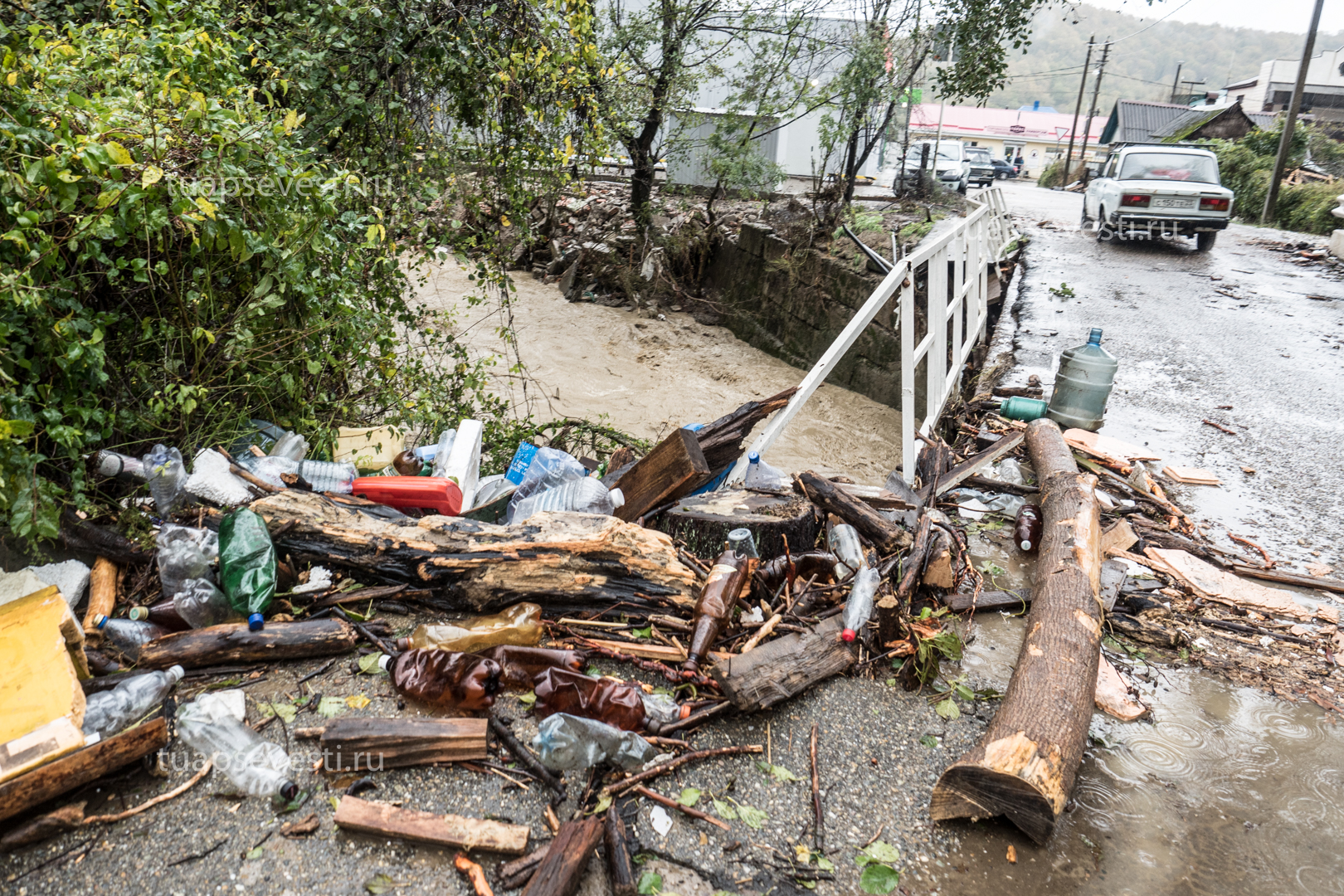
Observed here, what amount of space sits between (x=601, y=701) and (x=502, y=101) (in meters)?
4.11

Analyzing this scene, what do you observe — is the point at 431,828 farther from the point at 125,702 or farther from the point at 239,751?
the point at 125,702

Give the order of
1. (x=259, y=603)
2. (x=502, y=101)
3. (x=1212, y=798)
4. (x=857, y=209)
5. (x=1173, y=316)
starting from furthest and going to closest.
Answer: (x=857, y=209) → (x=1173, y=316) → (x=502, y=101) → (x=259, y=603) → (x=1212, y=798)

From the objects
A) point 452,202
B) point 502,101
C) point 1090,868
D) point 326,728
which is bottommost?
point 1090,868

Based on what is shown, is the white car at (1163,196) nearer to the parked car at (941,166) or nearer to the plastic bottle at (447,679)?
the parked car at (941,166)

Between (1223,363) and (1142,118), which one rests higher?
(1142,118)

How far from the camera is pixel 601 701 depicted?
2.42 metres

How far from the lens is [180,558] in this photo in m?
2.77

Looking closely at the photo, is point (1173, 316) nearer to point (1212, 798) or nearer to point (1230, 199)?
point (1230, 199)

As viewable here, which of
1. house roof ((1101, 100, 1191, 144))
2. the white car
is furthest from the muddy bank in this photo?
house roof ((1101, 100, 1191, 144))

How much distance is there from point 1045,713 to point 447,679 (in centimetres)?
189

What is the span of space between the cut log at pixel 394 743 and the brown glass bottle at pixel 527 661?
0.33 meters

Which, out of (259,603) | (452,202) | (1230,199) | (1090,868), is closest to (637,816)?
(1090,868)

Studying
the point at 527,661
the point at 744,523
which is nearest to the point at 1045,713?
the point at 744,523

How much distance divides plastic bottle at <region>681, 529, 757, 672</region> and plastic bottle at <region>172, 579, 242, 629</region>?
64.7 inches
